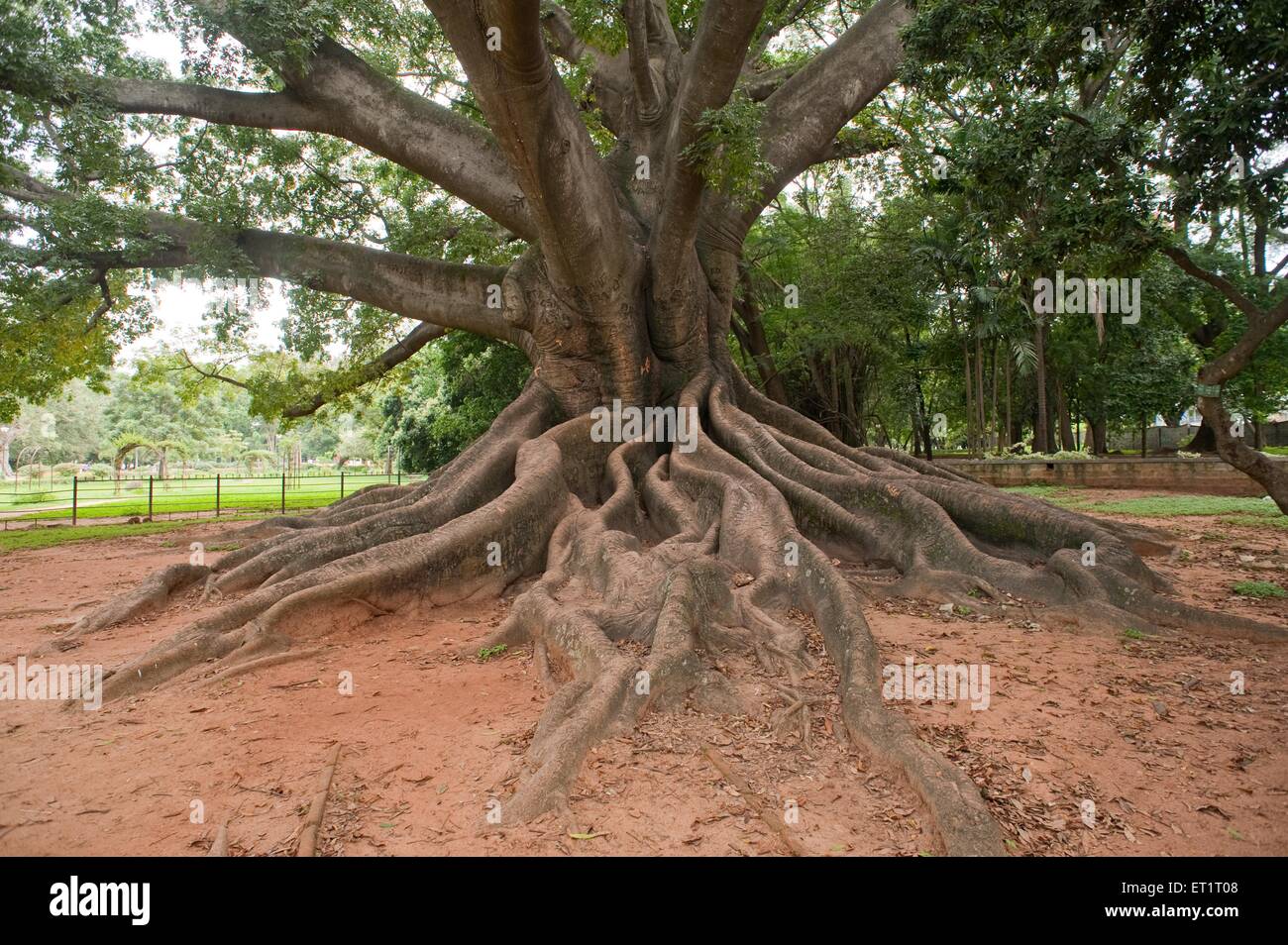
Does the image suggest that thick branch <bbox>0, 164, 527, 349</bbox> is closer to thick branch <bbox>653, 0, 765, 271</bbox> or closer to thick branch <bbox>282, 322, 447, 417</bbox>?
thick branch <bbox>282, 322, 447, 417</bbox>

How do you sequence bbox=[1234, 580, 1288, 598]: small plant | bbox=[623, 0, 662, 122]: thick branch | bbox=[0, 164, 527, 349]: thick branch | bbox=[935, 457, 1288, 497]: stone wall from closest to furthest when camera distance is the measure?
1. bbox=[1234, 580, 1288, 598]: small plant
2. bbox=[623, 0, 662, 122]: thick branch
3. bbox=[0, 164, 527, 349]: thick branch
4. bbox=[935, 457, 1288, 497]: stone wall

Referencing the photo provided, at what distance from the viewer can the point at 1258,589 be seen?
5.62 m

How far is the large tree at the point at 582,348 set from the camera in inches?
174

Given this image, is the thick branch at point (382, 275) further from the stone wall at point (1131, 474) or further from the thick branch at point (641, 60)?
the stone wall at point (1131, 474)

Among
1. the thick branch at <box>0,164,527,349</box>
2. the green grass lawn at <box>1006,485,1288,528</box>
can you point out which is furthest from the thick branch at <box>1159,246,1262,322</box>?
the thick branch at <box>0,164,527,349</box>

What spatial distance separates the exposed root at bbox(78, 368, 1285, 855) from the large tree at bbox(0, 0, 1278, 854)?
0.02 metres

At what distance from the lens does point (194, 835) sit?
8.69 ft

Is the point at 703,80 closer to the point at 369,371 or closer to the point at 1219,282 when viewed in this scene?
the point at 1219,282

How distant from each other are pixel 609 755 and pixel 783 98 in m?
7.97

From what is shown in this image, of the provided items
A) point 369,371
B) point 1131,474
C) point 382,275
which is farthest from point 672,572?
point 1131,474

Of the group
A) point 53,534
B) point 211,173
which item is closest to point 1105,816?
point 211,173

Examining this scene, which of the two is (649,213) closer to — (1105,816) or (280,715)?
(280,715)

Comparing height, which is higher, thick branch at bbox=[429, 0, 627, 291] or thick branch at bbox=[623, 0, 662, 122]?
thick branch at bbox=[623, 0, 662, 122]

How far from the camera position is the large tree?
4410 mm
